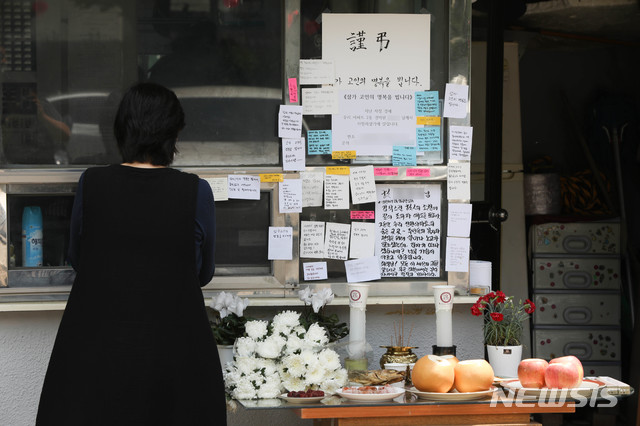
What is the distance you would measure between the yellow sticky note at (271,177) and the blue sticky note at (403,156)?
1.71 ft

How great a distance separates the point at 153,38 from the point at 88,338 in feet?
5.37

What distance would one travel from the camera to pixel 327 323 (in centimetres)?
367

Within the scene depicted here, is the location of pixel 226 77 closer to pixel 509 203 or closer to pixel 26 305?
pixel 26 305

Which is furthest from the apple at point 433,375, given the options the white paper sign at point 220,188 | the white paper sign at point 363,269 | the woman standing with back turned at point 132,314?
the white paper sign at point 220,188

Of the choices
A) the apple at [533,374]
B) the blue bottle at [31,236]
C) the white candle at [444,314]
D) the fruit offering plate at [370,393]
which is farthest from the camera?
the blue bottle at [31,236]

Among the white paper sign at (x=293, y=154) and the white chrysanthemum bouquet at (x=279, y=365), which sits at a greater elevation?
the white paper sign at (x=293, y=154)

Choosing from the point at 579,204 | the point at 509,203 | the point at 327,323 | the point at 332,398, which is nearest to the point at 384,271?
the point at 327,323

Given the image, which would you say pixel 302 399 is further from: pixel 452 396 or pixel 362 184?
pixel 362 184

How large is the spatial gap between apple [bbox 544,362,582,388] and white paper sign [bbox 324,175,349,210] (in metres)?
1.19

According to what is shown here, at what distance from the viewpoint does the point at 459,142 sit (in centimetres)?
397

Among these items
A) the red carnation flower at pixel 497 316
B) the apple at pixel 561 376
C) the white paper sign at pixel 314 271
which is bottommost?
the apple at pixel 561 376

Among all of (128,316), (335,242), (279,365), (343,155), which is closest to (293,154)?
(343,155)

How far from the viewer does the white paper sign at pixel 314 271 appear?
3.92 m

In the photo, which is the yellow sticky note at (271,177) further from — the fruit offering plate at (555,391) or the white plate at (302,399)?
the fruit offering plate at (555,391)
